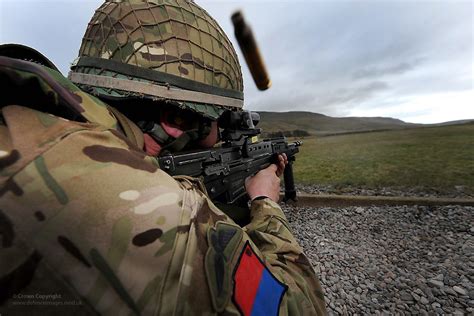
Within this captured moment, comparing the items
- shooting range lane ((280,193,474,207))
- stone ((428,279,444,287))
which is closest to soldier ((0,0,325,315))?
stone ((428,279,444,287))

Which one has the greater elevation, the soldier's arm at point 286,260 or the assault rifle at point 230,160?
the assault rifle at point 230,160

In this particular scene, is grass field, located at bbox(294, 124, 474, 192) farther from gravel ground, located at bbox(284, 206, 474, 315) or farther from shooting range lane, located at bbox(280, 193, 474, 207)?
gravel ground, located at bbox(284, 206, 474, 315)

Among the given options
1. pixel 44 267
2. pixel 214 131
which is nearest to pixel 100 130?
pixel 44 267

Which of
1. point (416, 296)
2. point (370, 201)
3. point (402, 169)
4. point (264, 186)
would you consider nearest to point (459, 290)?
point (416, 296)

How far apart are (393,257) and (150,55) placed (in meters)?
3.88

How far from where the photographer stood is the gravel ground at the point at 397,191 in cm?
574

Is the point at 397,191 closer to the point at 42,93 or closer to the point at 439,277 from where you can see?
the point at 439,277

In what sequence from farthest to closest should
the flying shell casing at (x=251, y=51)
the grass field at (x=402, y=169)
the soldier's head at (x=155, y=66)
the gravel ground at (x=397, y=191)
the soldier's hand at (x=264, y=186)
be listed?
the grass field at (x=402, y=169), the gravel ground at (x=397, y=191), the soldier's hand at (x=264, y=186), the flying shell casing at (x=251, y=51), the soldier's head at (x=155, y=66)

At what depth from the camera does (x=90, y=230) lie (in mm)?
660

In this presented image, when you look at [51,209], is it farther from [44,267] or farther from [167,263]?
[167,263]

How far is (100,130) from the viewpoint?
2.73ft

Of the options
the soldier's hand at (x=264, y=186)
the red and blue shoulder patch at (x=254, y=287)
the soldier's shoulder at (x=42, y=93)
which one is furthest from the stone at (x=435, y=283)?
the soldier's shoulder at (x=42, y=93)

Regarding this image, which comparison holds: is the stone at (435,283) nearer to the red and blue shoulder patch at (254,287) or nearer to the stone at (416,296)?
the stone at (416,296)

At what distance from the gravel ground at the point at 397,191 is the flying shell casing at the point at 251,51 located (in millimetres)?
5126
